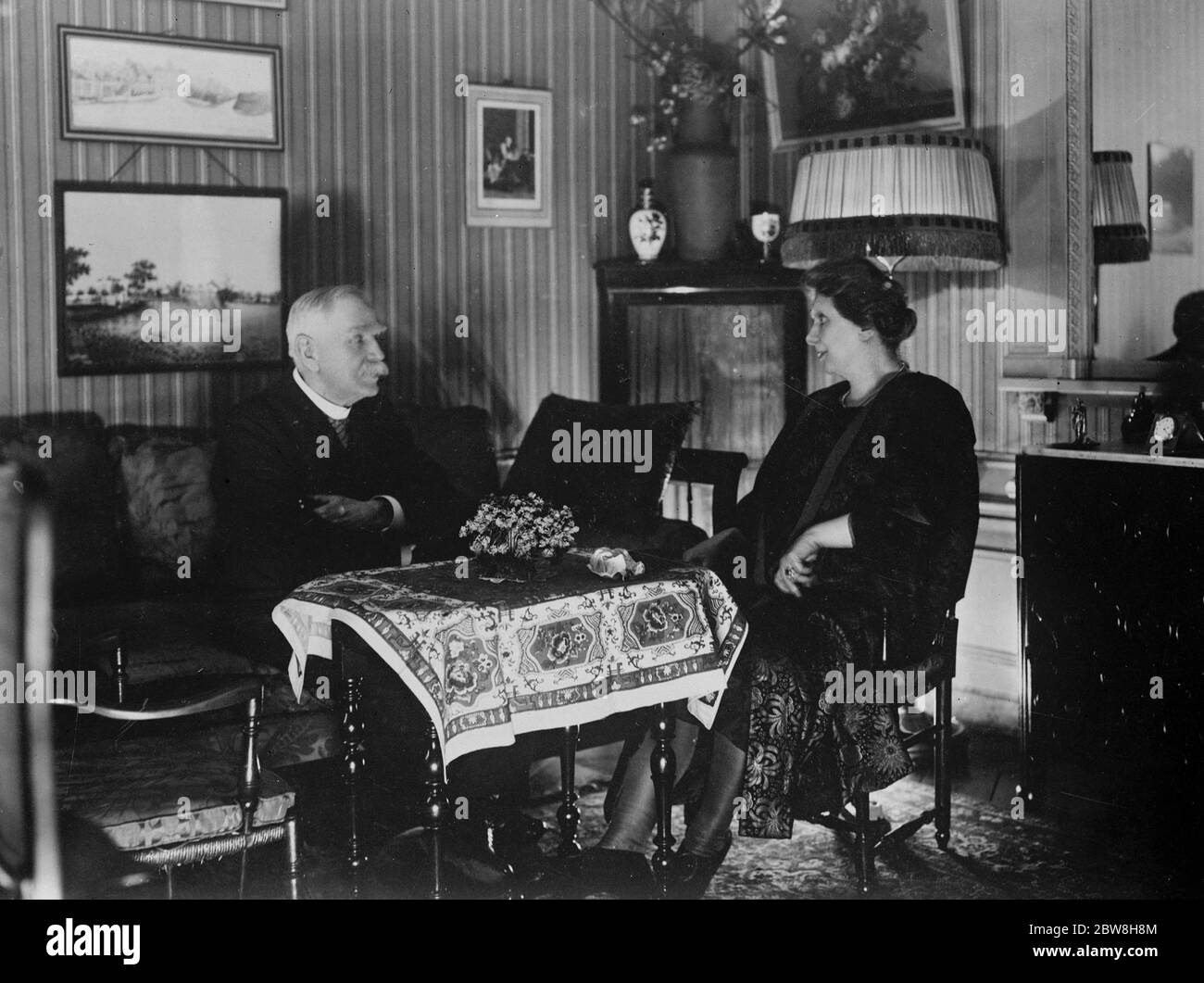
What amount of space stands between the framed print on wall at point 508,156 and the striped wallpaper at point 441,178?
0.20 feet

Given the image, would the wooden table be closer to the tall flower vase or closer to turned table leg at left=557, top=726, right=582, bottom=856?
turned table leg at left=557, top=726, right=582, bottom=856

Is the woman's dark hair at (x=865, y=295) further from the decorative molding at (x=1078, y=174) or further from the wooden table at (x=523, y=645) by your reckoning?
the wooden table at (x=523, y=645)

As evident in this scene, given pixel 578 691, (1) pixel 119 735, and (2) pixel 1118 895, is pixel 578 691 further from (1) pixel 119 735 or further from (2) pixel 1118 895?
(2) pixel 1118 895

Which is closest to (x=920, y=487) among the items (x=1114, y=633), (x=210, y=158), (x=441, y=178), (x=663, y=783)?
(x=1114, y=633)

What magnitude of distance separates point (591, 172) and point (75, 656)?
11.5 feet

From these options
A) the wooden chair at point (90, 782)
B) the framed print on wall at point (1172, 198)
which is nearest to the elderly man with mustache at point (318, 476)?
the wooden chair at point (90, 782)

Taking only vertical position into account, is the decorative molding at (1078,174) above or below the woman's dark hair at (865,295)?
above

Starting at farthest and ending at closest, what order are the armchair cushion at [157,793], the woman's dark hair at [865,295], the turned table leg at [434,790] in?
the woman's dark hair at [865,295] → the turned table leg at [434,790] → the armchair cushion at [157,793]

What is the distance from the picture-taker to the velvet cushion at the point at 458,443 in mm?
5316

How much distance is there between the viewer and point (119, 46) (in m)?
4.83

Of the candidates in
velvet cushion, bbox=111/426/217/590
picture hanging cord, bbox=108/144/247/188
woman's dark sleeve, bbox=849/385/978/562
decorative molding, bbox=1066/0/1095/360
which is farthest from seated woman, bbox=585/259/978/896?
picture hanging cord, bbox=108/144/247/188

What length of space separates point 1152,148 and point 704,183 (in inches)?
80.9

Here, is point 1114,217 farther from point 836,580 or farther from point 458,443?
point 458,443
